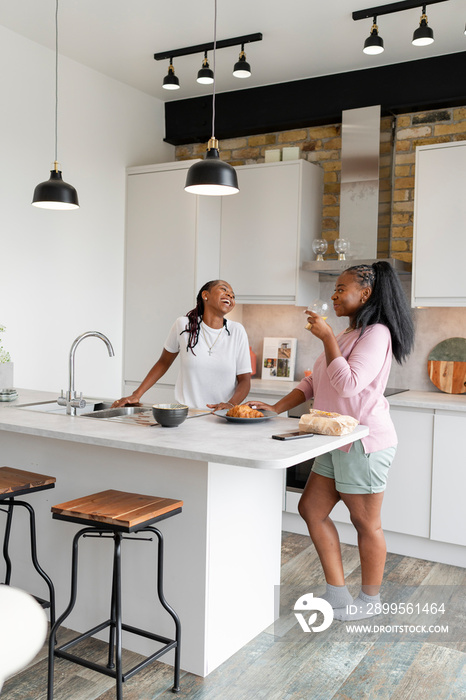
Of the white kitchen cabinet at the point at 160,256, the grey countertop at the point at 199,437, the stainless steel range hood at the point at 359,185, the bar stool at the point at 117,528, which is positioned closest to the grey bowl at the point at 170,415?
the grey countertop at the point at 199,437

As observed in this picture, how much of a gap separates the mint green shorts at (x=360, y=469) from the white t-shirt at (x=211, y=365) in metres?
0.72

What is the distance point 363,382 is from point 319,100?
254 cm

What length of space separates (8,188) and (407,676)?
3.20m

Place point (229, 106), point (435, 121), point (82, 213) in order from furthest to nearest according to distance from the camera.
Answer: point (229, 106) < point (82, 213) < point (435, 121)

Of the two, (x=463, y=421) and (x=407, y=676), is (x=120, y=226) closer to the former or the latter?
(x=463, y=421)

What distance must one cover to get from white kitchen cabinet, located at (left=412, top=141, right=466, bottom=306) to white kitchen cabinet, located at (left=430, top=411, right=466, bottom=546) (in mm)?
735

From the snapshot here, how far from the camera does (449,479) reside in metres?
3.41

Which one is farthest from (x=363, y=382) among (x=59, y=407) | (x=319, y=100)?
(x=319, y=100)

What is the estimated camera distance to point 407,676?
225 centimetres

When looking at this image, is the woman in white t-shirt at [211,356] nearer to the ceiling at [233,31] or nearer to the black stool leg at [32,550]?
the black stool leg at [32,550]

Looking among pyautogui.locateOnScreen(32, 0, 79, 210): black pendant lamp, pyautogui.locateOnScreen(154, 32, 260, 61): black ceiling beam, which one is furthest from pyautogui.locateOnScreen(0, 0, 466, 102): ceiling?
pyautogui.locateOnScreen(32, 0, 79, 210): black pendant lamp

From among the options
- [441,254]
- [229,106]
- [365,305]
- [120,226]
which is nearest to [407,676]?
[365,305]

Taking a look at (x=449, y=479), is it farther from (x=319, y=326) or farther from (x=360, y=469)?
(x=319, y=326)

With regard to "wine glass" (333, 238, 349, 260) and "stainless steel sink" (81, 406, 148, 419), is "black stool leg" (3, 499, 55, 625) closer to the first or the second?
"stainless steel sink" (81, 406, 148, 419)
